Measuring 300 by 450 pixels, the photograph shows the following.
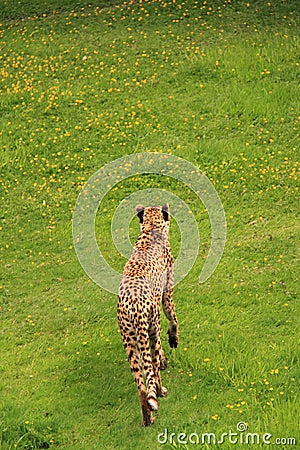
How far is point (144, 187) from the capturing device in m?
21.8

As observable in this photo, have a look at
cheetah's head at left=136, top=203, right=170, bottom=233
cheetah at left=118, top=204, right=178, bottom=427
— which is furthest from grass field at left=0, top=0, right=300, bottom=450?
cheetah's head at left=136, top=203, right=170, bottom=233

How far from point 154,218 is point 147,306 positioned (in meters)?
2.26

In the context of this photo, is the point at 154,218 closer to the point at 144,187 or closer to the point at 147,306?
the point at 147,306

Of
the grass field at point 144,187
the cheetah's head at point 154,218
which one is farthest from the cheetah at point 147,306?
the grass field at point 144,187

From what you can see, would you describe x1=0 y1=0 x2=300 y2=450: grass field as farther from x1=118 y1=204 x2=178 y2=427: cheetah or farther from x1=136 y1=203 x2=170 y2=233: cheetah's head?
x1=136 y1=203 x2=170 y2=233: cheetah's head

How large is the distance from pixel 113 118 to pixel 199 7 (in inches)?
235

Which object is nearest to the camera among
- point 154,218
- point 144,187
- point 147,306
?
point 147,306

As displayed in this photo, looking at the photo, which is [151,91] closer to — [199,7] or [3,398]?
[199,7]

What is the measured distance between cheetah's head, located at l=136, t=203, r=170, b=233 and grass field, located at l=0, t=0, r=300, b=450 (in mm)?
1987

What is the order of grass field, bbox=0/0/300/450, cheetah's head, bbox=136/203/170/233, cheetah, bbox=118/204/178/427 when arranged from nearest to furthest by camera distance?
cheetah, bbox=118/204/178/427 → grass field, bbox=0/0/300/450 → cheetah's head, bbox=136/203/170/233

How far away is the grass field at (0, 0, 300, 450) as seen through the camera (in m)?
14.0

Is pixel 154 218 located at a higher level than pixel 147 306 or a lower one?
higher

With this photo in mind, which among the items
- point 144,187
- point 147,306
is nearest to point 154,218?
point 147,306

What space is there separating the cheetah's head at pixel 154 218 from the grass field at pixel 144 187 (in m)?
1.99
